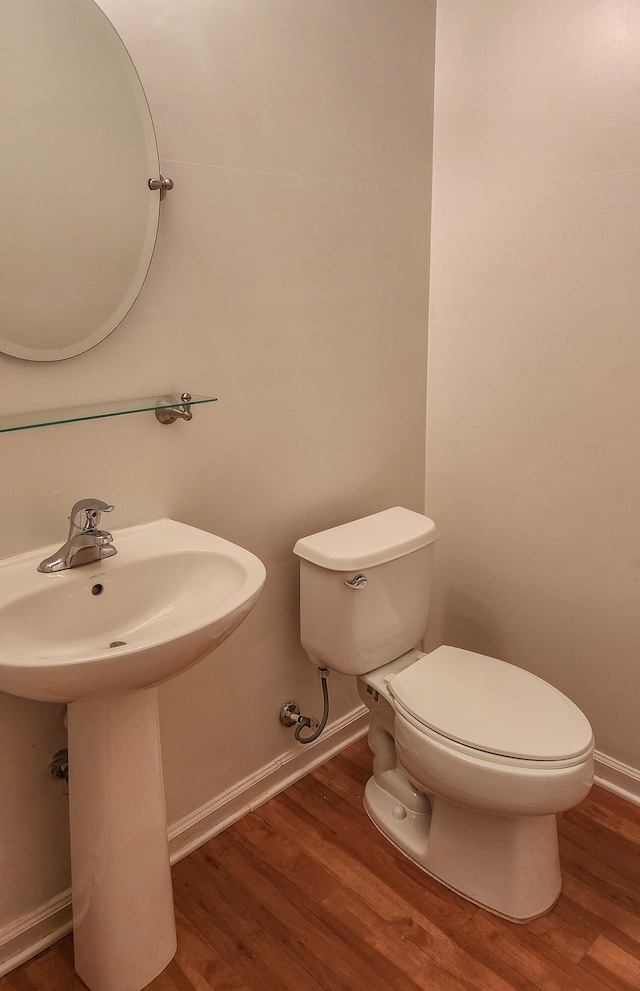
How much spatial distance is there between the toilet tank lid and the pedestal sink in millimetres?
321

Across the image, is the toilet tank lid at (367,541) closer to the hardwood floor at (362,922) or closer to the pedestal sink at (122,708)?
the pedestal sink at (122,708)

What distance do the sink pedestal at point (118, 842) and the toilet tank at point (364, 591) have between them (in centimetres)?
49

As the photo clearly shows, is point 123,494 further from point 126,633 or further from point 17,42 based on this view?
point 17,42

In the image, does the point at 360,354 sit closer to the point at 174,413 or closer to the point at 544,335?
the point at 544,335

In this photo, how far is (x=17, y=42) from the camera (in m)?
1.06

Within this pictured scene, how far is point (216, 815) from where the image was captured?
1645 mm

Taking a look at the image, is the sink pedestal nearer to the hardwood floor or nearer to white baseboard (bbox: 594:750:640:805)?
the hardwood floor

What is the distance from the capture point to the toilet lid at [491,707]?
133 centimetres

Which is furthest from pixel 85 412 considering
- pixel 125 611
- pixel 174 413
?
pixel 125 611

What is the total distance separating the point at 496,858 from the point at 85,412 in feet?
4.06

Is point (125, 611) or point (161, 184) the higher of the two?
point (161, 184)

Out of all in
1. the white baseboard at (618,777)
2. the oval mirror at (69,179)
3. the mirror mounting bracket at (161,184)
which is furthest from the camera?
the white baseboard at (618,777)

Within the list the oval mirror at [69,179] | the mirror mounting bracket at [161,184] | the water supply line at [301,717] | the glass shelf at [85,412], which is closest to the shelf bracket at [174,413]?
the glass shelf at [85,412]

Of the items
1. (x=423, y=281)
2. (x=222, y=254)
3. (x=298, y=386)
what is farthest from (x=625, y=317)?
(x=222, y=254)
